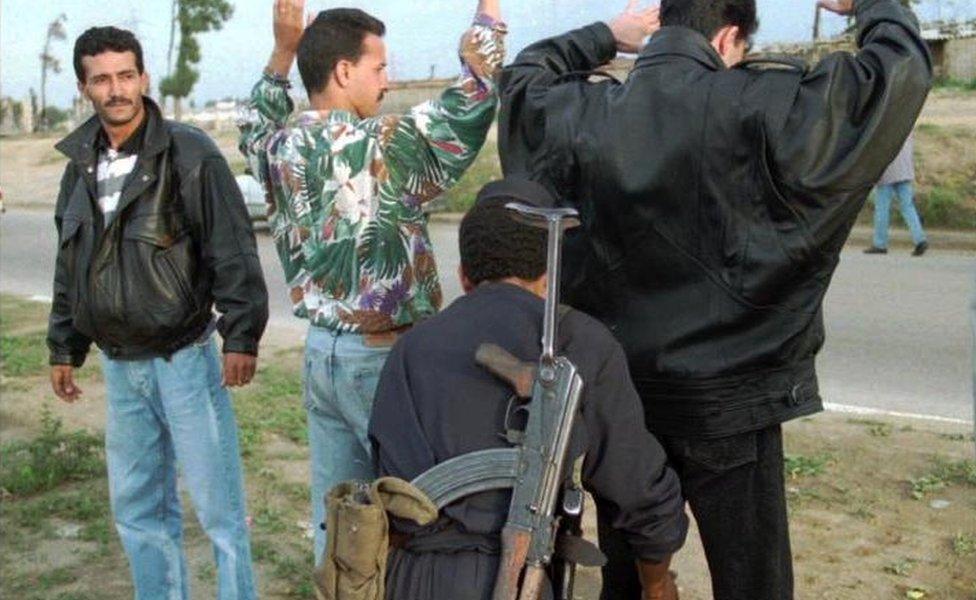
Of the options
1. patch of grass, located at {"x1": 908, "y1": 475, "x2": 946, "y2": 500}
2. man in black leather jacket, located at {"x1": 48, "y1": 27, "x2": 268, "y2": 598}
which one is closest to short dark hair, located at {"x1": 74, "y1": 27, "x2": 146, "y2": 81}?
man in black leather jacket, located at {"x1": 48, "y1": 27, "x2": 268, "y2": 598}

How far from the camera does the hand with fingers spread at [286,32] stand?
132 inches

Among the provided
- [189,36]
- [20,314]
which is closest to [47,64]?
[189,36]

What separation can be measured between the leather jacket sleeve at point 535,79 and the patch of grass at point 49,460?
3553mm

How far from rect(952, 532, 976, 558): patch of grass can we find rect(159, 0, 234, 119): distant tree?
43.3 metres

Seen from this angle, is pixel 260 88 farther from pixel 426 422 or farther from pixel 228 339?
pixel 426 422

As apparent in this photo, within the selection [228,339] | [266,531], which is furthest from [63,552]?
[228,339]

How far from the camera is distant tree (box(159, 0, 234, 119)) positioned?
45594mm

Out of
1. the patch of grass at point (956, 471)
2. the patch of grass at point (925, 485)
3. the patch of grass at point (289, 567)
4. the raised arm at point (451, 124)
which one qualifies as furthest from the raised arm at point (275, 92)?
the patch of grass at point (956, 471)

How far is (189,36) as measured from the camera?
4703cm

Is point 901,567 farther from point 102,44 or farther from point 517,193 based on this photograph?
point 102,44

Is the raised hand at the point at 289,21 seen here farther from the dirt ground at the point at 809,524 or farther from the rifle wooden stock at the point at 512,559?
the dirt ground at the point at 809,524

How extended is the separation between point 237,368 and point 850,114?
2.00 meters

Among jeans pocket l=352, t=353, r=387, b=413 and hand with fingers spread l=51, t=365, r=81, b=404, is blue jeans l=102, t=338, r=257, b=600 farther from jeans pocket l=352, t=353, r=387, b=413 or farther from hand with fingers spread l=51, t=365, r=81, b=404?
jeans pocket l=352, t=353, r=387, b=413

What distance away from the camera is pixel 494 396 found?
7.66 ft
